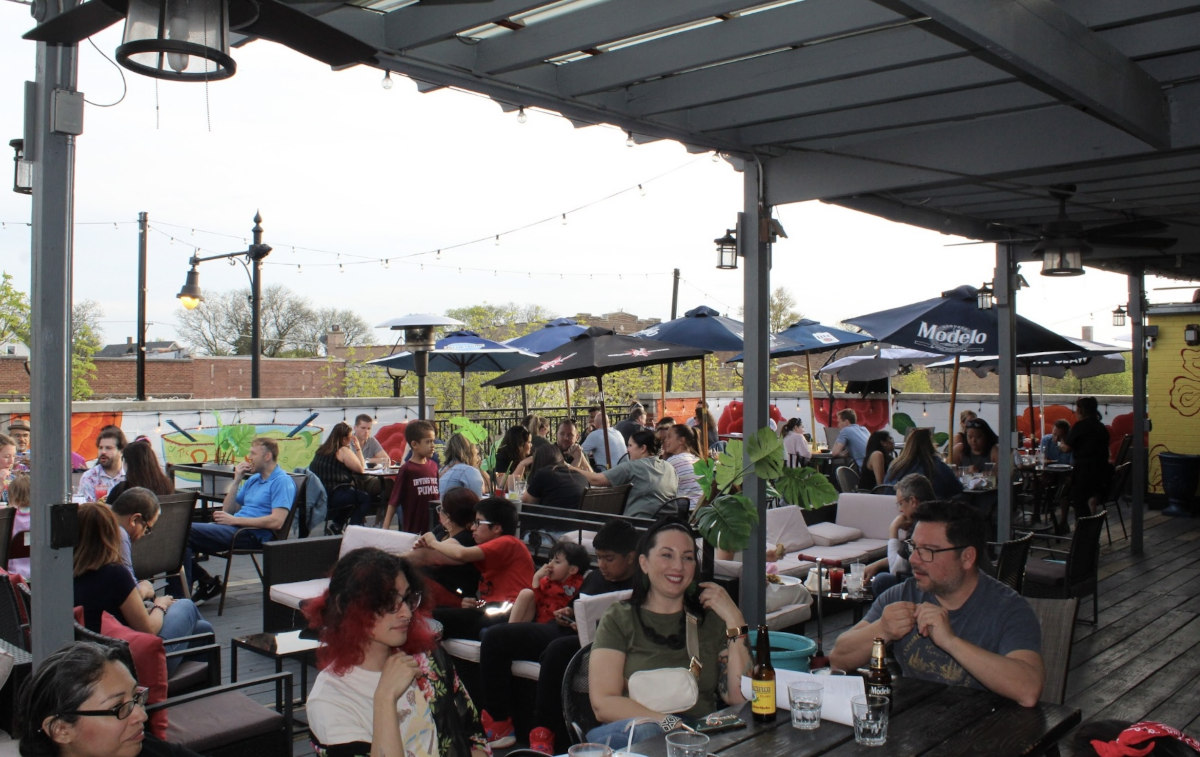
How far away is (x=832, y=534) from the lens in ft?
23.4

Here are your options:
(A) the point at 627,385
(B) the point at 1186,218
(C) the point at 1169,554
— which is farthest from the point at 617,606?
(A) the point at 627,385

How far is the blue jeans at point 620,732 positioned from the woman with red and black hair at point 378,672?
1.23ft

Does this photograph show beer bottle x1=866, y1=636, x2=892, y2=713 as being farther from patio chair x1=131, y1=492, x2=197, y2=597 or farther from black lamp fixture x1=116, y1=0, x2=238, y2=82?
patio chair x1=131, y1=492, x2=197, y2=597

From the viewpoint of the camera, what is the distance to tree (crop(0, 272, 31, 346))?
2019 cm

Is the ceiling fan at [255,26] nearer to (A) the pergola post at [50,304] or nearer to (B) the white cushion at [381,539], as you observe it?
(A) the pergola post at [50,304]

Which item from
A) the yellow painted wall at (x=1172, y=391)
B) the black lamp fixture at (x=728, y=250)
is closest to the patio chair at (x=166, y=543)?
the black lamp fixture at (x=728, y=250)

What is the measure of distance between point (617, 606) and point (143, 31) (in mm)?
2078

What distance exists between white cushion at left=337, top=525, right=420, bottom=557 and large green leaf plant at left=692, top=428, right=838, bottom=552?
1612 millimetres

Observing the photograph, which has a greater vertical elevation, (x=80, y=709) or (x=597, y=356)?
(x=597, y=356)

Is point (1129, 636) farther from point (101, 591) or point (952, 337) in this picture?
point (101, 591)

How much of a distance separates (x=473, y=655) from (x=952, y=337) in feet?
18.3

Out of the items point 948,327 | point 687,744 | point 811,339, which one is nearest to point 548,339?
point 811,339

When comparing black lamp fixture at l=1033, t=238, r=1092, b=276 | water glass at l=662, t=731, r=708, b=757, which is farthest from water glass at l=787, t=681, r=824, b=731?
black lamp fixture at l=1033, t=238, r=1092, b=276

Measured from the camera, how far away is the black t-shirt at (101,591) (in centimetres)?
357
